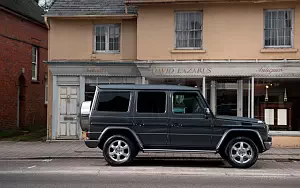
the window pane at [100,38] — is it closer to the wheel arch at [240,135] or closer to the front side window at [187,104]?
the front side window at [187,104]

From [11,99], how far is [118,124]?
43.2 feet

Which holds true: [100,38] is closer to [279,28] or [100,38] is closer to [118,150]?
[279,28]

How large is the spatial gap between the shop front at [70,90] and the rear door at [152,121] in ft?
20.2

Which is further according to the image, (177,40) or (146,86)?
(177,40)

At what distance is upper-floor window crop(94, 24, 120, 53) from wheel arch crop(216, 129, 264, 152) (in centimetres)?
796

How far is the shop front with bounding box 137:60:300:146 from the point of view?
54.5 feet

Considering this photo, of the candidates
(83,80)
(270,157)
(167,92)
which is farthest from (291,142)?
(83,80)

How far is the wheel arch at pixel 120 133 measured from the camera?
1161cm

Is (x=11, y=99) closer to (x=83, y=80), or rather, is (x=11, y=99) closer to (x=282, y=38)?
(x=83, y=80)

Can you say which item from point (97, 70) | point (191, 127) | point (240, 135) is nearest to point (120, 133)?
point (191, 127)

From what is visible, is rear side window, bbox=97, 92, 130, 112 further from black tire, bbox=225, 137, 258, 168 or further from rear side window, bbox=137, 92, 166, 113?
black tire, bbox=225, 137, 258, 168

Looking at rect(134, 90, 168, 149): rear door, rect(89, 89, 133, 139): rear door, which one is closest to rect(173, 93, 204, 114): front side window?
rect(134, 90, 168, 149): rear door

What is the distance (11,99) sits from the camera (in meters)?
23.2

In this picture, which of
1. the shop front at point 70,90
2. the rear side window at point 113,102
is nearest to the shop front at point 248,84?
the shop front at point 70,90
